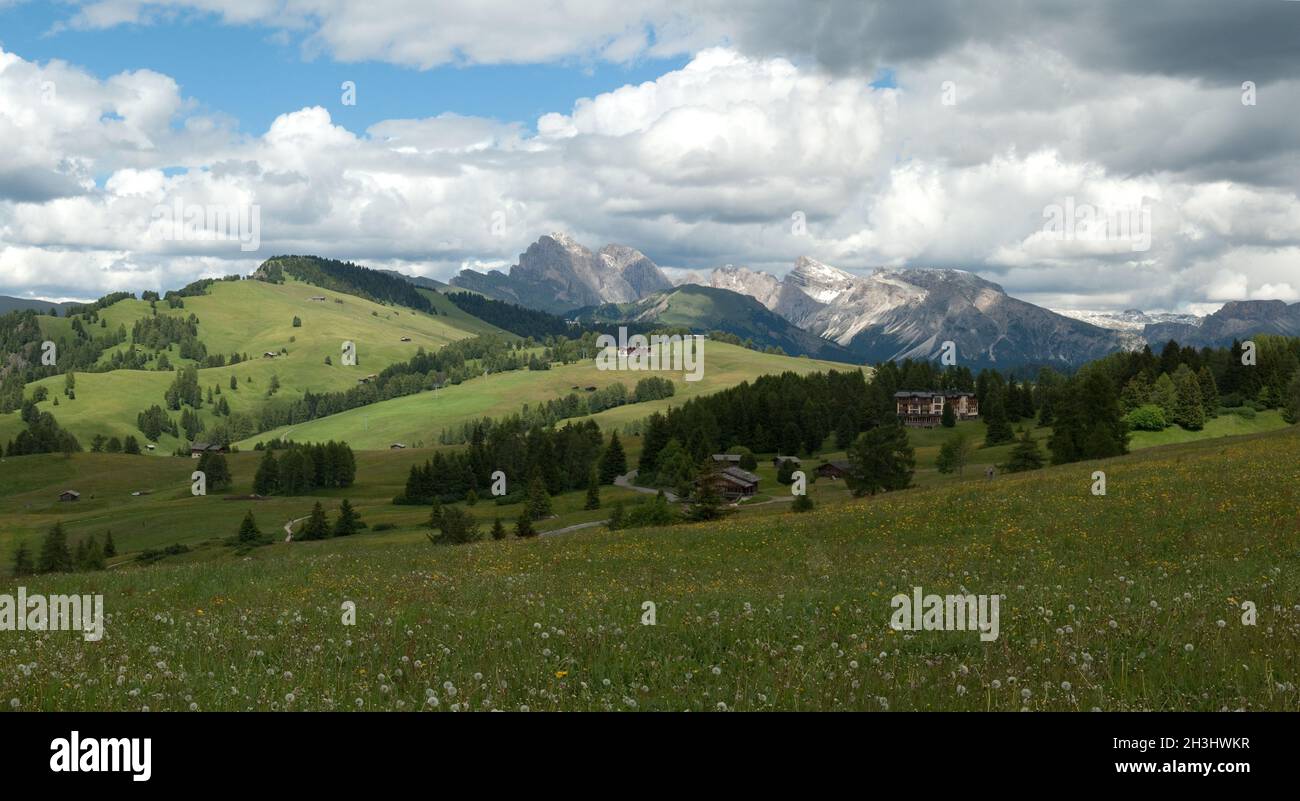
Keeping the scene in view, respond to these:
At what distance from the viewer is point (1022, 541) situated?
97.9 feet

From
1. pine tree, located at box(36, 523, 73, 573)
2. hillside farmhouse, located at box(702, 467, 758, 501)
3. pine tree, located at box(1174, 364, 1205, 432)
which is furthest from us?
pine tree, located at box(1174, 364, 1205, 432)

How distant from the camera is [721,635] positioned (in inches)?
520

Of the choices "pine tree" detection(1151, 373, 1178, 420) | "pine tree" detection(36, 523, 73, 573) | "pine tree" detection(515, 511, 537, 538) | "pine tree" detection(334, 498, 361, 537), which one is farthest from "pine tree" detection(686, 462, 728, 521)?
"pine tree" detection(1151, 373, 1178, 420)

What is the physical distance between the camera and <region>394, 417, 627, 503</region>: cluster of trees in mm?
171837

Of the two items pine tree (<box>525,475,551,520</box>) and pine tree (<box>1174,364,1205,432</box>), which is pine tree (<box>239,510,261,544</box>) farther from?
pine tree (<box>1174,364,1205,432</box>)

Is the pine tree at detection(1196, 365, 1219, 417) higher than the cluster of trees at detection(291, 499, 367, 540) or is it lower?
higher

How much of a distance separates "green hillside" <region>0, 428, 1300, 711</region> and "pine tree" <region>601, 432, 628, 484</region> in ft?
465

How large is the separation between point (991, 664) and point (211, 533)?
147 m

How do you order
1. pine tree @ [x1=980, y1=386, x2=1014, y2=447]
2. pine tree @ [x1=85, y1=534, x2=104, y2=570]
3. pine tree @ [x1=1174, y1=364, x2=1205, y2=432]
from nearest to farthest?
1. pine tree @ [x1=85, y1=534, x2=104, y2=570]
2. pine tree @ [x1=1174, y1=364, x2=1205, y2=432]
3. pine tree @ [x1=980, y1=386, x2=1014, y2=447]
